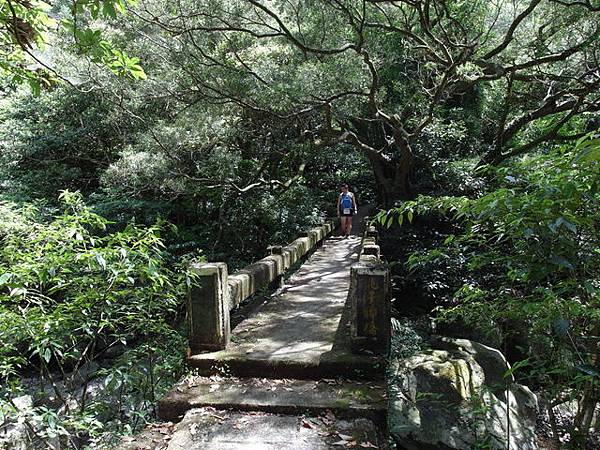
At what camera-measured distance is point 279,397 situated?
397cm

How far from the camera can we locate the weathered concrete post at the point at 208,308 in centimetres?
444

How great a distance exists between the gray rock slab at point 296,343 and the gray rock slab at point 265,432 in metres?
0.69

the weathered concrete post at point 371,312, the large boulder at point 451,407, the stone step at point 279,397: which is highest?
the weathered concrete post at point 371,312

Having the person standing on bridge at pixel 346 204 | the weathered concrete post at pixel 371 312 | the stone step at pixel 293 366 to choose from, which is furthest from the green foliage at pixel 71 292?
the person standing on bridge at pixel 346 204

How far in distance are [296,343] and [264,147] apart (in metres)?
11.7

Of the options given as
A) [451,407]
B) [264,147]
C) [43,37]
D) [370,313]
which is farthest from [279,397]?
[264,147]

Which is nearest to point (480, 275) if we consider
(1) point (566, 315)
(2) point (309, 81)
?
(2) point (309, 81)

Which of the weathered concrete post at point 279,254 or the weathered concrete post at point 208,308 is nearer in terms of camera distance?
the weathered concrete post at point 208,308

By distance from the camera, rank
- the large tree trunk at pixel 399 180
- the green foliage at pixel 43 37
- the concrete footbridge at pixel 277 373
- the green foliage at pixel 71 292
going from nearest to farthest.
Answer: the green foliage at pixel 43 37 < the green foliage at pixel 71 292 < the concrete footbridge at pixel 277 373 < the large tree trunk at pixel 399 180

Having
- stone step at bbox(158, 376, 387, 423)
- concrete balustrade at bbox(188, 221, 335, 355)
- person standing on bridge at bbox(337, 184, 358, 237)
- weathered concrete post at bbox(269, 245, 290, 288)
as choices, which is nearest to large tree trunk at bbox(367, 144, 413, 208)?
person standing on bridge at bbox(337, 184, 358, 237)

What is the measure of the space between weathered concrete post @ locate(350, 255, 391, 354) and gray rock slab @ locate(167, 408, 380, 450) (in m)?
0.99

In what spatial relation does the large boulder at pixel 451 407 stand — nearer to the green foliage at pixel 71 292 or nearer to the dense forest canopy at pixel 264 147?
the dense forest canopy at pixel 264 147

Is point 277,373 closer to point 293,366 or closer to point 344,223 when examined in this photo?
point 293,366

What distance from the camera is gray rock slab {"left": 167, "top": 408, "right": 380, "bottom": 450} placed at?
331 centimetres
